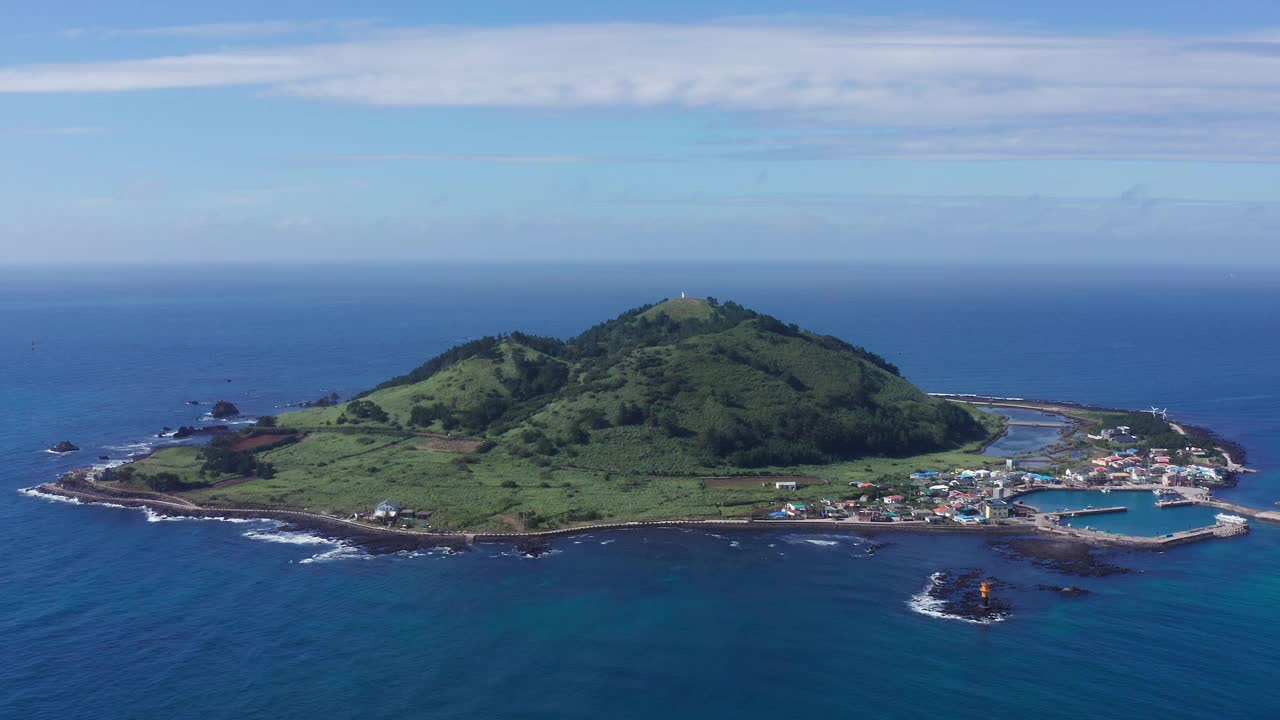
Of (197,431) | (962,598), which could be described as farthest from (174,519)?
(962,598)

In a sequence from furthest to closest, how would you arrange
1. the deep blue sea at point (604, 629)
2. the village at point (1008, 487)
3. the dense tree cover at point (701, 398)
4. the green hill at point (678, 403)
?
1. the dense tree cover at point (701, 398)
2. the green hill at point (678, 403)
3. the village at point (1008, 487)
4. the deep blue sea at point (604, 629)

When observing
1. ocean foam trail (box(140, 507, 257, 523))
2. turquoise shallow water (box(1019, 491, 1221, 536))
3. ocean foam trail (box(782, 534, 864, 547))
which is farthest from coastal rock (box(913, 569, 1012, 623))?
ocean foam trail (box(140, 507, 257, 523))

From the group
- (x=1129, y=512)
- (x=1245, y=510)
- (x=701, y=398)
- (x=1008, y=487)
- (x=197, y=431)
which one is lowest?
(x=197, y=431)

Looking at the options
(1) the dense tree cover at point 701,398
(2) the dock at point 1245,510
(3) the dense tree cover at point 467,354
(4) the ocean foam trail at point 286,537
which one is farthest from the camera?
(3) the dense tree cover at point 467,354

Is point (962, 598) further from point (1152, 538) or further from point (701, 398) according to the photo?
point (701, 398)

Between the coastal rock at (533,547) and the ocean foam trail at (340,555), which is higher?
the coastal rock at (533,547)

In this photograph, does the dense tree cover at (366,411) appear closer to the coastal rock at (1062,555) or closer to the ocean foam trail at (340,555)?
the ocean foam trail at (340,555)

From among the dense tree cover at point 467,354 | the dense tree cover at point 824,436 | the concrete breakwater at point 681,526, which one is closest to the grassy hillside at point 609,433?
the dense tree cover at point 824,436

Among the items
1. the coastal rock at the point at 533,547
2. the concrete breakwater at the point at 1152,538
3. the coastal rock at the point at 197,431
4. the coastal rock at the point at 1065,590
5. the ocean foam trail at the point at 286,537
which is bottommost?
the ocean foam trail at the point at 286,537
